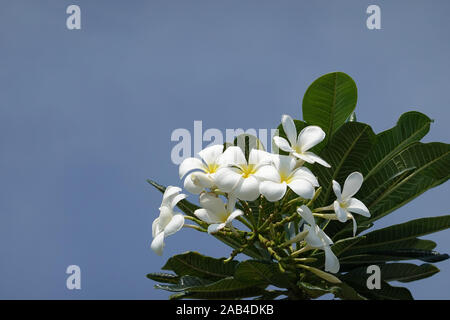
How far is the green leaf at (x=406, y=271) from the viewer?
240 cm

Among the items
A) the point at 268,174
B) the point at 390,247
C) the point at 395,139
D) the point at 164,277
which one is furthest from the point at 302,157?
the point at 164,277

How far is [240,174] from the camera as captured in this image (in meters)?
1.83

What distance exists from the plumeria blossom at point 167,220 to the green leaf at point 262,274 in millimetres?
298

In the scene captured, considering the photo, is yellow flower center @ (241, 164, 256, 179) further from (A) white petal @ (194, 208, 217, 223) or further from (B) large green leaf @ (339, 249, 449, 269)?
(B) large green leaf @ (339, 249, 449, 269)

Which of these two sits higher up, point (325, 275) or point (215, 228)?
point (215, 228)

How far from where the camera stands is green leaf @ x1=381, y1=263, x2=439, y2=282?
2.40 m

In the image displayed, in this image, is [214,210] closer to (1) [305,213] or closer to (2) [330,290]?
(1) [305,213]

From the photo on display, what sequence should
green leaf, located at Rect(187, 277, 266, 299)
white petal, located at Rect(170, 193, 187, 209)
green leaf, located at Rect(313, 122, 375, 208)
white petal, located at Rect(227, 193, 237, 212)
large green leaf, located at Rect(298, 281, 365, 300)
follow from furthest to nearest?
green leaf, located at Rect(313, 122, 375, 208), green leaf, located at Rect(187, 277, 266, 299), large green leaf, located at Rect(298, 281, 365, 300), white petal, located at Rect(170, 193, 187, 209), white petal, located at Rect(227, 193, 237, 212)

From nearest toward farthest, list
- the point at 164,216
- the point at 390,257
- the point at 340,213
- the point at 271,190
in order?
the point at 271,190 → the point at 340,213 → the point at 164,216 → the point at 390,257

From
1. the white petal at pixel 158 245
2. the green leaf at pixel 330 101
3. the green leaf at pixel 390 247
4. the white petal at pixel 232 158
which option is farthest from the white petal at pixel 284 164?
the green leaf at pixel 390 247

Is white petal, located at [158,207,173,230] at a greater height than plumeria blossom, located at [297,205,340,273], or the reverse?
white petal, located at [158,207,173,230]

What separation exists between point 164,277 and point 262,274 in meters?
0.57

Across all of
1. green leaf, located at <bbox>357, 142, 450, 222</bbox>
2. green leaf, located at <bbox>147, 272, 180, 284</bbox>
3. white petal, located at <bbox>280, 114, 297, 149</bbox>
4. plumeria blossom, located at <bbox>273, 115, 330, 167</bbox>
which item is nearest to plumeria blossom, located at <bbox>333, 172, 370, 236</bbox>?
plumeria blossom, located at <bbox>273, 115, 330, 167</bbox>
